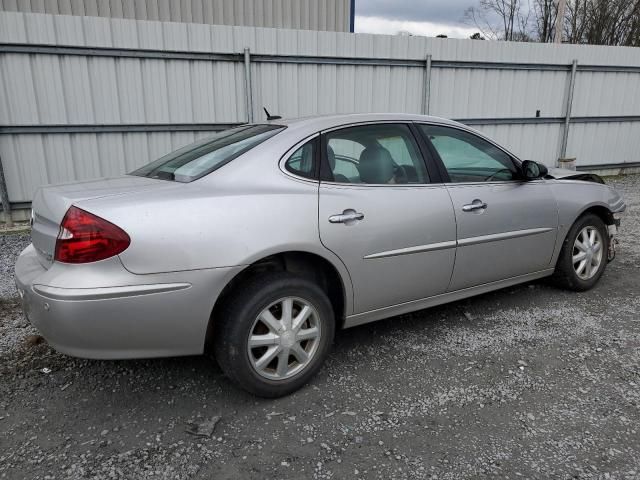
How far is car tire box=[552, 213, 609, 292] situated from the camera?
407 centimetres

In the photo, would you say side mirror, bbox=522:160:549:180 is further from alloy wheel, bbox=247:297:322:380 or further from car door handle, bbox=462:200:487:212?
alloy wheel, bbox=247:297:322:380

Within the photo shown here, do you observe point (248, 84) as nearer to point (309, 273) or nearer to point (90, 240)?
point (309, 273)

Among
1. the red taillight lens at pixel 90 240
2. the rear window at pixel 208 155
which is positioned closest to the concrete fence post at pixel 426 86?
the rear window at pixel 208 155

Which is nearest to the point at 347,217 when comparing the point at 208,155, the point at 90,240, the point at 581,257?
the point at 208,155

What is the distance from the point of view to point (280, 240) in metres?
2.57

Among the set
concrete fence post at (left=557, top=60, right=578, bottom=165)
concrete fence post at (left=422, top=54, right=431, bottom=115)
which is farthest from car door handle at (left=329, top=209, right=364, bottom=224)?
Result: concrete fence post at (left=557, top=60, right=578, bottom=165)

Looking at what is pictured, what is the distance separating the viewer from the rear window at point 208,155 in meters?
2.81

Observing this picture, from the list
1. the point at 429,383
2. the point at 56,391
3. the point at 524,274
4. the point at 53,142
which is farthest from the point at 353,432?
the point at 53,142

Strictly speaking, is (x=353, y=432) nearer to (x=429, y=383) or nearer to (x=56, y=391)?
(x=429, y=383)

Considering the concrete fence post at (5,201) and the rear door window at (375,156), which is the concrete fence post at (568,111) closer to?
the rear door window at (375,156)

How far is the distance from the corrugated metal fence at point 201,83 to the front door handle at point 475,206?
485 centimetres

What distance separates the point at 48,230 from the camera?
8.28ft

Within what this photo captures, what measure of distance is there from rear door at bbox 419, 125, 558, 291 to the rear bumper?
5.49 ft

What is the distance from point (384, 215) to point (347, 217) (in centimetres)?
27
